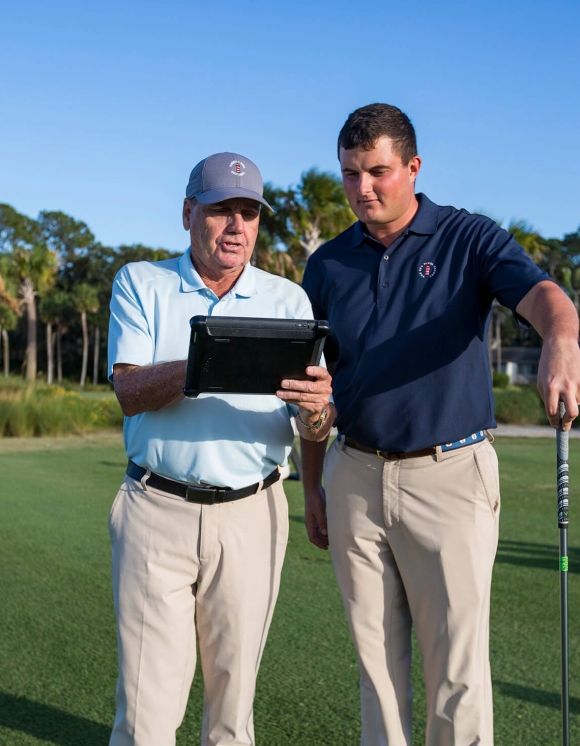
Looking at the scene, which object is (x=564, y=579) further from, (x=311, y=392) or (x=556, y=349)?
(x=311, y=392)

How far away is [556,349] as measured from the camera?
2188 mm

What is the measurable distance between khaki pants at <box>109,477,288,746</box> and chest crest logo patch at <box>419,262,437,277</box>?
0.90 metres

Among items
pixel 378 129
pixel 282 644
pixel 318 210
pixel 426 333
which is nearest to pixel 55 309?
pixel 318 210

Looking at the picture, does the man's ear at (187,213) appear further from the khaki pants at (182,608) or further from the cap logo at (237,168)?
the khaki pants at (182,608)

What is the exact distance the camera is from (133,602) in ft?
8.52

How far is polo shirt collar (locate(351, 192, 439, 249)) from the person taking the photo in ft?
9.18

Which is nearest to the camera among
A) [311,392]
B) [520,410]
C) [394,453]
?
[311,392]

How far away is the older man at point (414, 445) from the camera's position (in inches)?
105

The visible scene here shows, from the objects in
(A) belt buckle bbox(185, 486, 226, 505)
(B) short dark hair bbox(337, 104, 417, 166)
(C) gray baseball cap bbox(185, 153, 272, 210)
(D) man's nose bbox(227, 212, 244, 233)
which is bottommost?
(A) belt buckle bbox(185, 486, 226, 505)

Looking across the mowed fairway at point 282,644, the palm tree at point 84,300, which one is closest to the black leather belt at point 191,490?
the mowed fairway at point 282,644

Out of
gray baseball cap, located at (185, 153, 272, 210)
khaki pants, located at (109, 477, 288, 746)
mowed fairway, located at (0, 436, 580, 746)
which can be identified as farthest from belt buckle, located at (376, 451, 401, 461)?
mowed fairway, located at (0, 436, 580, 746)

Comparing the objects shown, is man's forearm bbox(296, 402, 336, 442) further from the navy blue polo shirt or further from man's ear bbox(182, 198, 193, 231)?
man's ear bbox(182, 198, 193, 231)

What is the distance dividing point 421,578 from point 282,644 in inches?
81.8

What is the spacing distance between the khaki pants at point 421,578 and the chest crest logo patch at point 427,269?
1.86ft
